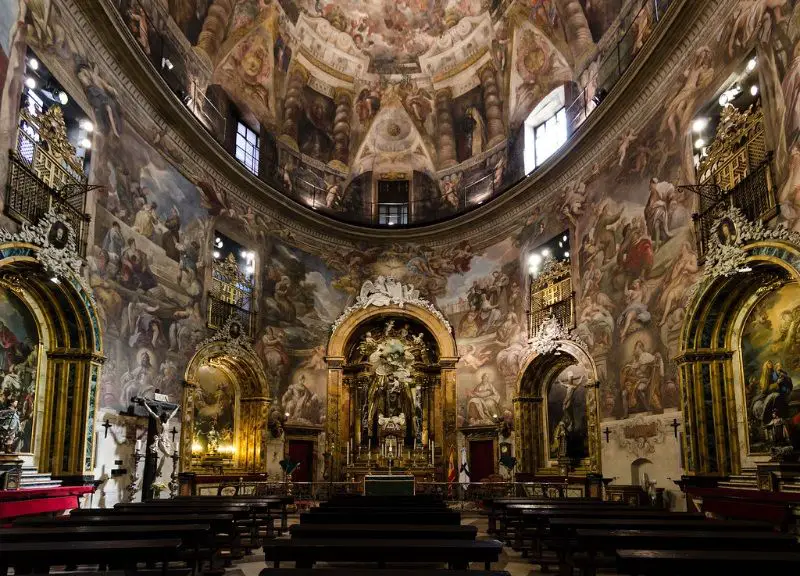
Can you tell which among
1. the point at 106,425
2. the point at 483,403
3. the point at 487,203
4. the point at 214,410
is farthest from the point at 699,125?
the point at 214,410

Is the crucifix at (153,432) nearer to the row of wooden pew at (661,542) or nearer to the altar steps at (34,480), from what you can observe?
the altar steps at (34,480)

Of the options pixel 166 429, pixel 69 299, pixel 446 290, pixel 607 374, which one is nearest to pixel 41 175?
pixel 69 299

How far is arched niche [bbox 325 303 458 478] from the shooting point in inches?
1063

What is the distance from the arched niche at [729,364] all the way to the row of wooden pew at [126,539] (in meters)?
9.78

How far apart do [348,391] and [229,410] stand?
18.0ft

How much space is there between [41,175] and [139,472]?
8221mm

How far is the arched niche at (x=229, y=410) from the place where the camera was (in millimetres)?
22984

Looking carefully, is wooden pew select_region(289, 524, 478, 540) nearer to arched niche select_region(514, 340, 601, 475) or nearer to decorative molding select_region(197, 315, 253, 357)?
arched niche select_region(514, 340, 601, 475)

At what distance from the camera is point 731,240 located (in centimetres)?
1437

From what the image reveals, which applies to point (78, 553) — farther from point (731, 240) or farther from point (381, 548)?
point (731, 240)

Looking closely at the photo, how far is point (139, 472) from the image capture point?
1806cm

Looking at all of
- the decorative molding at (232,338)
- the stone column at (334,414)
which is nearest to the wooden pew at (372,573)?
the decorative molding at (232,338)

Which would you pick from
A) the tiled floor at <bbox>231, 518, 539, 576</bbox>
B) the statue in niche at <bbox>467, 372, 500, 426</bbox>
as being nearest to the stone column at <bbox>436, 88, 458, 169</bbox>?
the statue in niche at <bbox>467, 372, 500, 426</bbox>

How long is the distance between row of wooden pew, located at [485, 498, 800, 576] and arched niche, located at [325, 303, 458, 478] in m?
15.7
